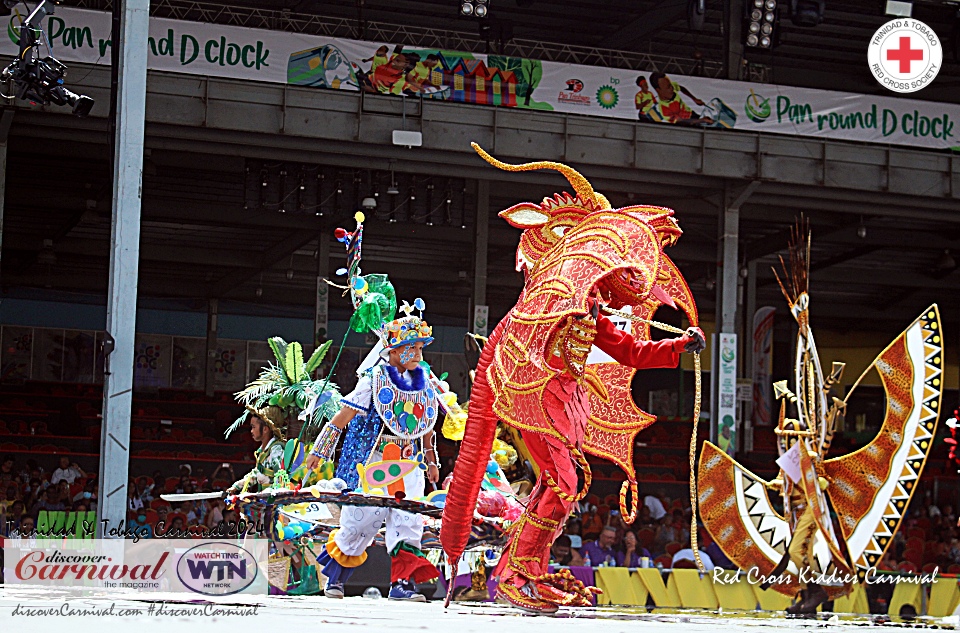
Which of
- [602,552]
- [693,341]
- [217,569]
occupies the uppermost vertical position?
[693,341]

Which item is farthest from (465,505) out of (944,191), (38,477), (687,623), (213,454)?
(213,454)

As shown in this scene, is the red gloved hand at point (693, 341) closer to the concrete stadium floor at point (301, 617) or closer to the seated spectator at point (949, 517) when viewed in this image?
the concrete stadium floor at point (301, 617)

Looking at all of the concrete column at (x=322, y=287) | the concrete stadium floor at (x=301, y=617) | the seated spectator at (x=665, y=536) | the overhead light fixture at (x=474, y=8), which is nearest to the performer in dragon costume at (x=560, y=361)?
the concrete stadium floor at (x=301, y=617)

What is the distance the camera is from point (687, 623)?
694 centimetres

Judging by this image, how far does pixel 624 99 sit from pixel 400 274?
11937mm

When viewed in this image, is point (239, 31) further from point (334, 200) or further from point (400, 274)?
point (400, 274)

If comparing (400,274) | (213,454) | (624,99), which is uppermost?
(624,99)

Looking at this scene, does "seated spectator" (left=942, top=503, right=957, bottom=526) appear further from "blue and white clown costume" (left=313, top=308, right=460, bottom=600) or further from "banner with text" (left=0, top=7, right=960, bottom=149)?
"blue and white clown costume" (left=313, top=308, right=460, bottom=600)

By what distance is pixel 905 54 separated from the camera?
15695 millimetres

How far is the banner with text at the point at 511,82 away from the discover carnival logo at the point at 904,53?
2.78 feet

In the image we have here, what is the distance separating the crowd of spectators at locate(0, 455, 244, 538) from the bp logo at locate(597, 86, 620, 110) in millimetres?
7027


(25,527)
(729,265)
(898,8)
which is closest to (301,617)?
(25,527)

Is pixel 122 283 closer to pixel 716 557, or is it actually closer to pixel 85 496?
pixel 85 496

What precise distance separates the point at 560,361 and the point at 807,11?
11666 mm
